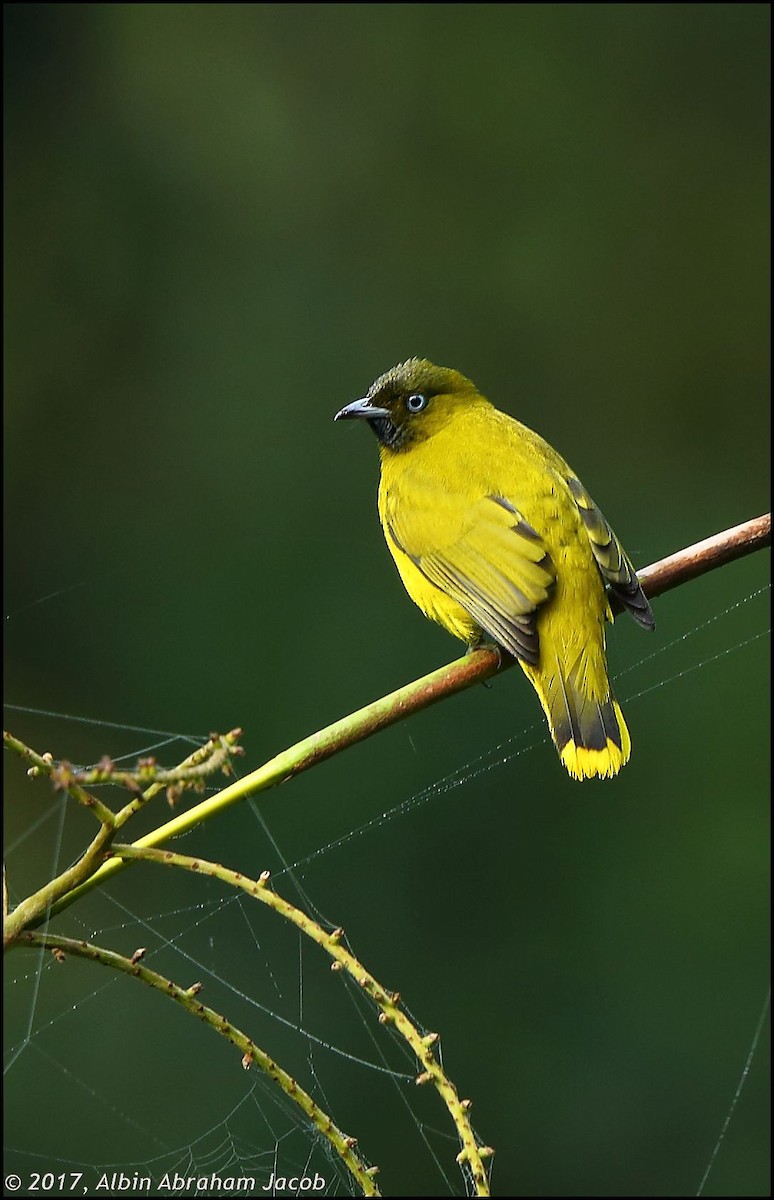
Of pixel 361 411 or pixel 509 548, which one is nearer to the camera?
pixel 509 548

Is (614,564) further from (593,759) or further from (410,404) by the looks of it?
(410,404)

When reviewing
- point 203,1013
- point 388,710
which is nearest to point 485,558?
point 388,710

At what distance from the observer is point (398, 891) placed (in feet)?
13.5

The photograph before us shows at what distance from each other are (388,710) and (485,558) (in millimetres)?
1110

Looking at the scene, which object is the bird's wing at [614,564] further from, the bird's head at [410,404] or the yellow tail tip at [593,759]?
the bird's head at [410,404]

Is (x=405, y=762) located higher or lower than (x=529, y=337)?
lower

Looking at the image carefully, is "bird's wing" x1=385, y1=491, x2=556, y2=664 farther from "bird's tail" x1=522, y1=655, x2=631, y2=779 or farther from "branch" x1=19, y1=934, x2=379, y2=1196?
"branch" x1=19, y1=934, x2=379, y2=1196

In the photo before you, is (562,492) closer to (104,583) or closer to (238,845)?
(238,845)

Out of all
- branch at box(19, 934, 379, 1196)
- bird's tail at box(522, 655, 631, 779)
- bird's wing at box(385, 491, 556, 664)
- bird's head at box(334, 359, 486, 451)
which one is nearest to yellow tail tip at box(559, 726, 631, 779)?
bird's tail at box(522, 655, 631, 779)

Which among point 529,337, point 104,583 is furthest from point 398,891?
point 529,337

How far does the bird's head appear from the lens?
10.6 ft

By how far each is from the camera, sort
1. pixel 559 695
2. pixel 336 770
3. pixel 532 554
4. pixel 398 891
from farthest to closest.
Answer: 1. pixel 336 770
2. pixel 398 891
3. pixel 532 554
4. pixel 559 695

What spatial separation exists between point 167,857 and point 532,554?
1562 mm

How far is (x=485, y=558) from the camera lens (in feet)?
8.66
